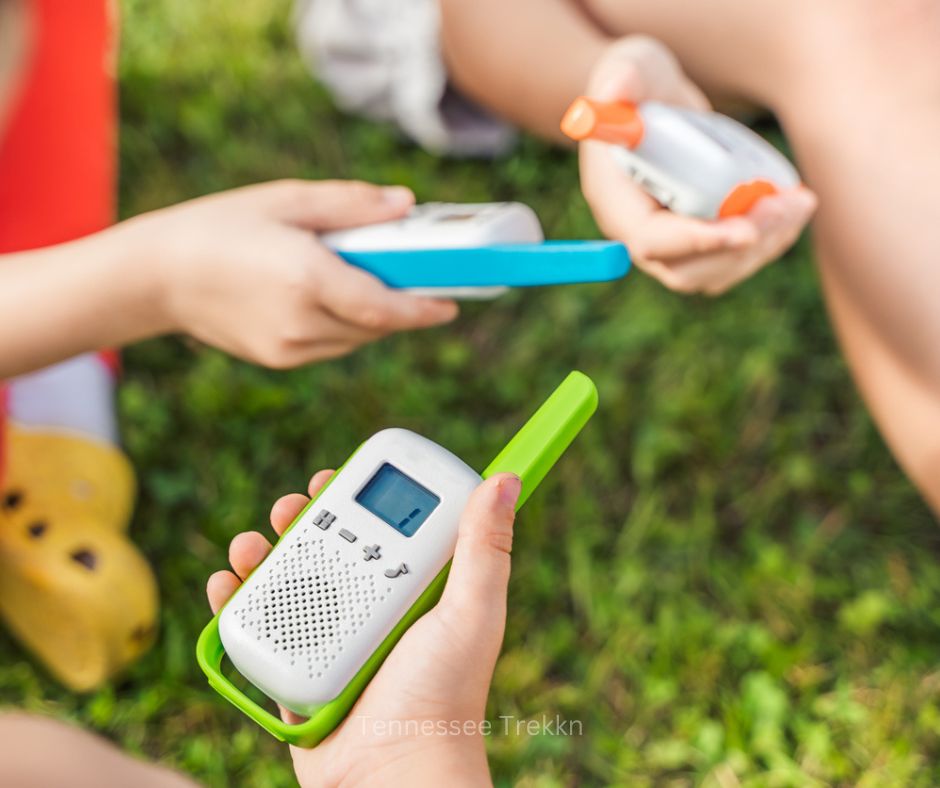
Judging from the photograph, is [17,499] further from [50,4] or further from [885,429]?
[885,429]

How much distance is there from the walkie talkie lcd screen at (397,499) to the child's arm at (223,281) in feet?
0.60

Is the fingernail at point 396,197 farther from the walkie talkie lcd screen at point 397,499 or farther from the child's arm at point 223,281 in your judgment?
the walkie talkie lcd screen at point 397,499

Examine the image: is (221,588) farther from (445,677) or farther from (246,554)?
(445,677)

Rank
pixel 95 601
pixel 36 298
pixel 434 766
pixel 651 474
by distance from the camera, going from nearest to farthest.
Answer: pixel 434 766 → pixel 36 298 → pixel 95 601 → pixel 651 474

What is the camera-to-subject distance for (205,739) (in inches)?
37.6

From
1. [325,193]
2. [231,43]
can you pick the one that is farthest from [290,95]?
[325,193]

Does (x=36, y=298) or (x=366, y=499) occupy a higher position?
(x=366, y=499)

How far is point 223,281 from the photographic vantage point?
2.64ft

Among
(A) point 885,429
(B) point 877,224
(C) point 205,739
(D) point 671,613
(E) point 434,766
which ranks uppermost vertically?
(B) point 877,224

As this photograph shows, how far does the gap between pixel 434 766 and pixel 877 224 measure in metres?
0.59

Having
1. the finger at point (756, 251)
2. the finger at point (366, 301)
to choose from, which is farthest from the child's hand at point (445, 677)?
the finger at point (756, 251)

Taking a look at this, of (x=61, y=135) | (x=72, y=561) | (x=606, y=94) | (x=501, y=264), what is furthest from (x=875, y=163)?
(x=61, y=135)

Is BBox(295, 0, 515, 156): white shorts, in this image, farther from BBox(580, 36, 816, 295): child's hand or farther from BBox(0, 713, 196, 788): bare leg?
BBox(0, 713, 196, 788): bare leg

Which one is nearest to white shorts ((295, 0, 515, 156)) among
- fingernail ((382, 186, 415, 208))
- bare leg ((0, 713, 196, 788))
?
fingernail ((382, 186, 415, 208))
